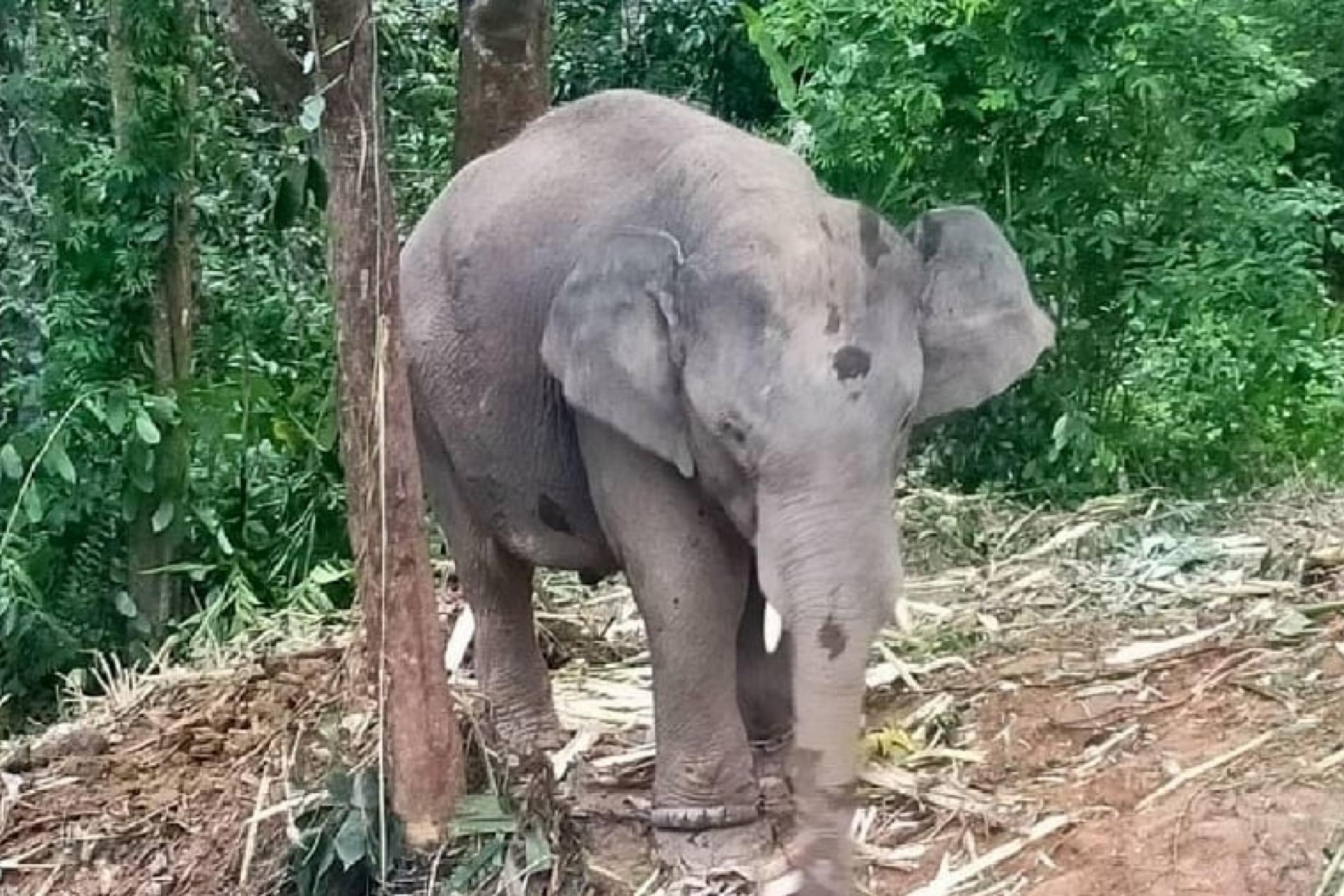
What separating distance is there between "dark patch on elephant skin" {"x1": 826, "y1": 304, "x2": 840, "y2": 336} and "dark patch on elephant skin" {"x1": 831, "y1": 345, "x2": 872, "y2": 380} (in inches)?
1.6

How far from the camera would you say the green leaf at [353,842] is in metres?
4.74

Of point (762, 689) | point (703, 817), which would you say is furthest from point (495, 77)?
point (703, 817)

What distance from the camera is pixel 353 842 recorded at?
15.6 ft

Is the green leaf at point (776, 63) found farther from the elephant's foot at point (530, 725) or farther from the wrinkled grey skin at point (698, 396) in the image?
the elephant's foot at point (530, 725)

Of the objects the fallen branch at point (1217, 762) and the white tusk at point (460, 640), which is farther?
the white tusk at point (460, 640)

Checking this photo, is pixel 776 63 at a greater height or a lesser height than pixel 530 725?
greater

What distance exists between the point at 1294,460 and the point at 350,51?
4967 millimetres

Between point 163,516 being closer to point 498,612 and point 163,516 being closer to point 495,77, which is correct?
point 495,77

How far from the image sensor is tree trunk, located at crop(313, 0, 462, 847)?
4566mm

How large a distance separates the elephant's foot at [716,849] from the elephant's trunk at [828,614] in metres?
0.75

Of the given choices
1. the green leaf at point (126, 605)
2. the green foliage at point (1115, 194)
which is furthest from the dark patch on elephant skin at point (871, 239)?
the green leaf at point (126, 605)

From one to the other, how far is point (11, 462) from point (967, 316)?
378 centimetres

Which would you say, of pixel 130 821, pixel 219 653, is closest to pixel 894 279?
pixel 130 821

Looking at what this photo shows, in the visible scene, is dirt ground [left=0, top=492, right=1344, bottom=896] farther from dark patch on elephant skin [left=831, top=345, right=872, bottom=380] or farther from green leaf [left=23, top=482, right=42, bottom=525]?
dark patch on elephant skin [left=831, top=345, right=872, bottom=380]
